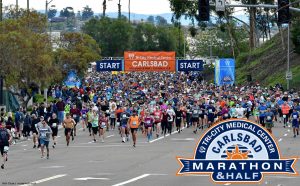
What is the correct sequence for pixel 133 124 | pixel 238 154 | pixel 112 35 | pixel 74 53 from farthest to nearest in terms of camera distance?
pixel 112 35, pixel 74 53, pixel 133 124, pixel 238 154

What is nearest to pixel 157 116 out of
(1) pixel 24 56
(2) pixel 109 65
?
(1) pixel 24 56

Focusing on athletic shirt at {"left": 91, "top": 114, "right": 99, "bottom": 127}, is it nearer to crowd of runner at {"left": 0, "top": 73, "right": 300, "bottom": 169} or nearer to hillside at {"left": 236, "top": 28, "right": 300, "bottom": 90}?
crowd of runner at {"left": 0, "top": 73, "right": 300, "bottom": 169}

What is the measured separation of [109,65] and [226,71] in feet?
41.2

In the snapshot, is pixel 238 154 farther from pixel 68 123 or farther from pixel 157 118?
pixel 157 118

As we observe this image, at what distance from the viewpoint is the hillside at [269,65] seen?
7606 centimetres

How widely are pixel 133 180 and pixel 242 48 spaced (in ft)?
316

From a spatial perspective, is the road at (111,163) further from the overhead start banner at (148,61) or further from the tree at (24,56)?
the overhead start banner at (148,61)

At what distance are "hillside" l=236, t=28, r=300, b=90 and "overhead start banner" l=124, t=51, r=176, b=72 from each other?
8.68m

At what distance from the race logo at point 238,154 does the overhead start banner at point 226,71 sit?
58.9 metres

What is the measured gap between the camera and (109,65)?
251ft

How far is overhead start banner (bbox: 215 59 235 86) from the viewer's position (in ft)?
221

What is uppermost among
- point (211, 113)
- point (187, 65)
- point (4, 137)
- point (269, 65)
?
point (187, 65)

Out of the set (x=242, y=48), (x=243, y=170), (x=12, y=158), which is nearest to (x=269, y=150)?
(x=243, y=170)

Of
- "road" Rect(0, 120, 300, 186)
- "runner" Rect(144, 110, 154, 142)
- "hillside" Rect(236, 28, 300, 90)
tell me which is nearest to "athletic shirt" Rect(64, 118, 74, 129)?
"road" Rect(0, 120, 300, 186)
